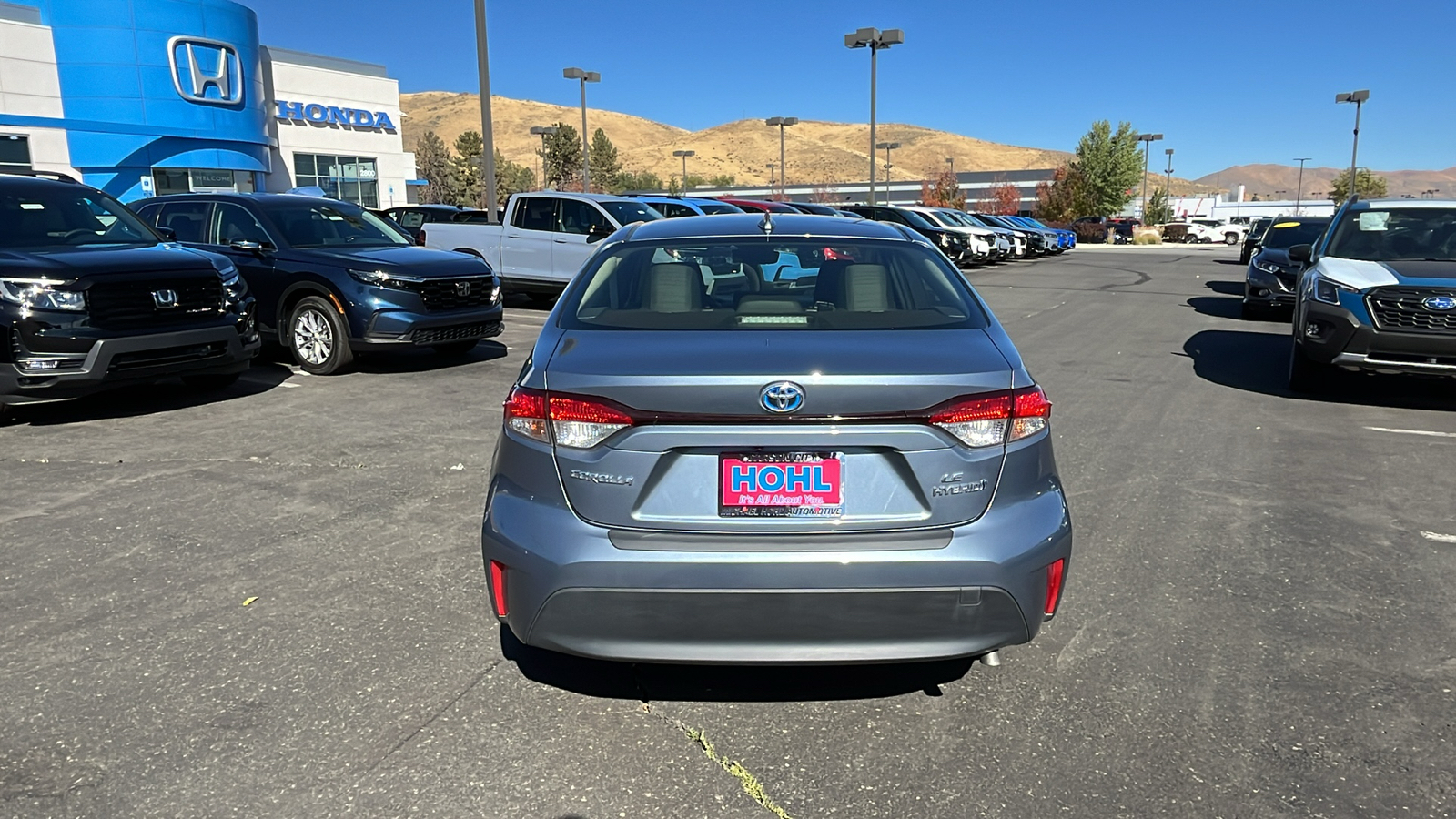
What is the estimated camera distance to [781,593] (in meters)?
2.81

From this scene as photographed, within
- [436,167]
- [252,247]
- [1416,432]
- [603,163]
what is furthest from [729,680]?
[603,163]

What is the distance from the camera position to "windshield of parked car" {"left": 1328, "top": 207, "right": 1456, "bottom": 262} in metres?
8.80

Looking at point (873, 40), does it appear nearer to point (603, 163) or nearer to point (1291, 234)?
point (1291, 234)

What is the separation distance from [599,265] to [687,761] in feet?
6.30

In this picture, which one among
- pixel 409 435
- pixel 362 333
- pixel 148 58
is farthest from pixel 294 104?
pixel 409 435

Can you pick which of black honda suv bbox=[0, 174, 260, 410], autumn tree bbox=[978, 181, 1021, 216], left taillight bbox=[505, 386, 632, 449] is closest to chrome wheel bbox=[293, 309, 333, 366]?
black honda suv bbox=[0, 174, 260, 410]

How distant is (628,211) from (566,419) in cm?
1370

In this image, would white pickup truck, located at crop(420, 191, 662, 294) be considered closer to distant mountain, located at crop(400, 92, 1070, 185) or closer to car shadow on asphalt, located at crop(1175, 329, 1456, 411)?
car shadow on asphalt, located at crop(1175, 329, 1456, 411)

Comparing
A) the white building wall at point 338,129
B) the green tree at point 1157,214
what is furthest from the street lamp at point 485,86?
the green tree at point 1157,214

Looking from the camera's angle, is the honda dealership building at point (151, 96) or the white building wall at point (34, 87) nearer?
the white building wall at point (34, 87)

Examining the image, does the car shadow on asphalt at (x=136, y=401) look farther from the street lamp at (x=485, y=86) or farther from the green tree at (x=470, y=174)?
the green tree at (x=470, y=174)

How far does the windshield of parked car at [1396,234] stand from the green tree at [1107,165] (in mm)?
64529

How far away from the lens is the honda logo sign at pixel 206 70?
34.4m

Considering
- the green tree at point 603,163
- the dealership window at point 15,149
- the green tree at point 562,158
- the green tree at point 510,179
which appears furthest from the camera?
the green tree at point 603,163
